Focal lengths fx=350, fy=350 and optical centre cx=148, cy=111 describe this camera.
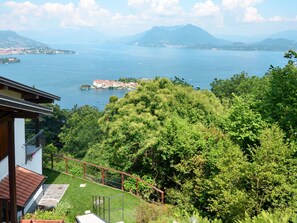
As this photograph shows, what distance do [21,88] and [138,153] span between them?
6.52 m

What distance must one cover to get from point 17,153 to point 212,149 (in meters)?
6.73

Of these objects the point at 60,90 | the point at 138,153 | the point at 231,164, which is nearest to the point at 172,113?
the point at 138,153

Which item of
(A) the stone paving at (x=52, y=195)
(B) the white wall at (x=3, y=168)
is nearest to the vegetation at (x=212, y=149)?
(A) the stone paving at (x=52, y=195)

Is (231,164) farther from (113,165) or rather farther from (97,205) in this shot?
(113,165)

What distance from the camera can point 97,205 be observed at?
11289 millimetres

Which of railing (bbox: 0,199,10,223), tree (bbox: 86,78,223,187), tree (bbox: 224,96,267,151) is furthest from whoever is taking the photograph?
tree (bbox: 86,78,223,187)

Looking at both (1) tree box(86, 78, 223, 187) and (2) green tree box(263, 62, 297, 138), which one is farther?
(1) tree box(86, 78, 223, 187)

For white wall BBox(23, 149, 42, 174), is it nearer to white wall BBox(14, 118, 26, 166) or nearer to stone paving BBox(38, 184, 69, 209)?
white wall BBox(14, 118, 26, 166)

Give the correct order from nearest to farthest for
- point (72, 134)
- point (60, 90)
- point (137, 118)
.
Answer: point (137, 118), point (72, 134), point (60, 90)

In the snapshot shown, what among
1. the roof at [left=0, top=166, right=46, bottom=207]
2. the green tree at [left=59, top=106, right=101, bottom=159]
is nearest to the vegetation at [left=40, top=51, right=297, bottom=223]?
the roof at [left=0, top=166, right=46, bottom=207]

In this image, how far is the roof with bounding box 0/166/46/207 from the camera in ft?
28.9

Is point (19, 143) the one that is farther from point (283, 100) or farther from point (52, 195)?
point (283, 100)

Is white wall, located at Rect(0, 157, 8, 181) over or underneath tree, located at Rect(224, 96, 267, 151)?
underneath

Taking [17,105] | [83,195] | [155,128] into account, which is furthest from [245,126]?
[17,105]
